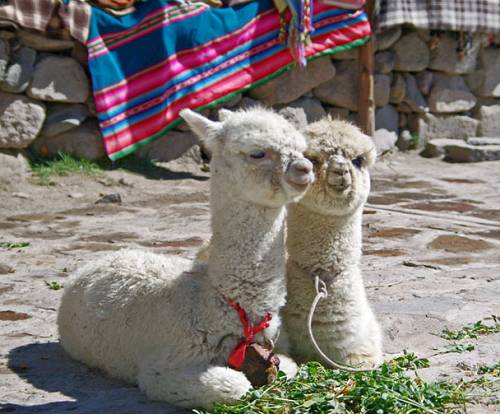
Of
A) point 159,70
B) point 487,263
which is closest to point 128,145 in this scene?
point 159,70

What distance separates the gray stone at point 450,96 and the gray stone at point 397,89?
517 mm

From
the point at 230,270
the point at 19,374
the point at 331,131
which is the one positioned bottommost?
the point at 19,374

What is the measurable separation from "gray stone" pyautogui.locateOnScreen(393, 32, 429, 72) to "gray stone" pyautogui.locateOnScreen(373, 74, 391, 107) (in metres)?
0.27

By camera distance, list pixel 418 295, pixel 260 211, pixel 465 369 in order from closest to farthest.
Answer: pixel 260 211 < pixel 465 369 < pixel 418 295

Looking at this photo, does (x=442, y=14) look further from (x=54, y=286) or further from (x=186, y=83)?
(x=54, y=286)

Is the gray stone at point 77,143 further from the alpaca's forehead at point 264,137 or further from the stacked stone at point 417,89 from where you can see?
the alpaca's forehead at point 264,137

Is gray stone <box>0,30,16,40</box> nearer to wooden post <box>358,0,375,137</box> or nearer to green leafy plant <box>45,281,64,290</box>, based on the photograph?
green leafy plant <box>45,281,64,290</box>

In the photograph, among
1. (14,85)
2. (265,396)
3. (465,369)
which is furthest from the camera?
(14,85)

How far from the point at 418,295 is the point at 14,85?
4839mm

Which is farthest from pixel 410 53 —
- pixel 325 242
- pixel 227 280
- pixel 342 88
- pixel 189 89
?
pixel 227 280

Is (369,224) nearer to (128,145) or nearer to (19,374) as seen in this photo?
(128,145)

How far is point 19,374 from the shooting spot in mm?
3309

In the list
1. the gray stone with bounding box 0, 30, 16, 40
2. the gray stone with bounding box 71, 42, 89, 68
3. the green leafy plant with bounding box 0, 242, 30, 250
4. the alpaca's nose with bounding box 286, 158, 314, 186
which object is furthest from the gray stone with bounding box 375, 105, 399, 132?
the alpaca's nose with bounding box 286, 158, 314, 186

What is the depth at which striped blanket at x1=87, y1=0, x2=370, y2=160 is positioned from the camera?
8.09 m
